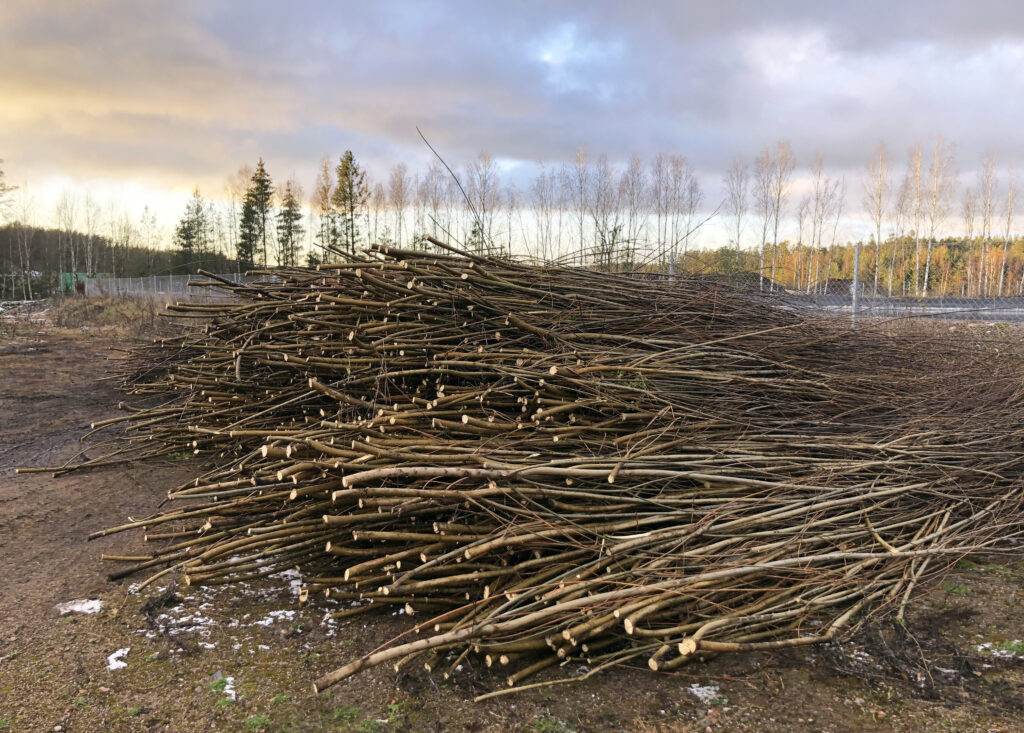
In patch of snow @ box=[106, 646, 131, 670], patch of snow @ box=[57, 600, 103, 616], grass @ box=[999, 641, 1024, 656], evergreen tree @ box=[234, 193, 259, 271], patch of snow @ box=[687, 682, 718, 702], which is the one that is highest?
evergreen tree @ box=[234, 193, 259, 271]

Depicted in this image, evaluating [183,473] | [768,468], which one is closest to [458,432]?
[768,468]

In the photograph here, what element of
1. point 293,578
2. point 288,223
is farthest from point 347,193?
point 293,578

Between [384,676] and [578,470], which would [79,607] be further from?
[578,470]

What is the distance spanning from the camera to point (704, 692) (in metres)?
2.33

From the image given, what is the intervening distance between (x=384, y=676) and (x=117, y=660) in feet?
4.00

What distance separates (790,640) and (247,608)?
264 cm

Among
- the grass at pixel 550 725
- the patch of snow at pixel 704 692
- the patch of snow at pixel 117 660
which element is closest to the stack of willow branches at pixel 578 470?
the patch of snow at pixel 704 692

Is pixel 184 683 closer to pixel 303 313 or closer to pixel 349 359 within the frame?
pixel 349 359

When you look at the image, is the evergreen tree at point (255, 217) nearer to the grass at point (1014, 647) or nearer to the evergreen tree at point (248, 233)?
the evergreen tree at point (248, 233)

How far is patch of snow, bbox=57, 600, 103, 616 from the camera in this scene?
305cm

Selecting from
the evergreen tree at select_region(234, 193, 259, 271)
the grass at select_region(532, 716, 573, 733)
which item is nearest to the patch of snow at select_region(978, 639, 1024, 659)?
the grass at select_region(532, 716, 573, 733)

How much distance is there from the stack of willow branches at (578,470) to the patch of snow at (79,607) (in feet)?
1.06

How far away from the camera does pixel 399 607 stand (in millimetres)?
3080

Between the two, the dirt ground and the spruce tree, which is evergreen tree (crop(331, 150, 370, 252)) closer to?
the spruce tree
